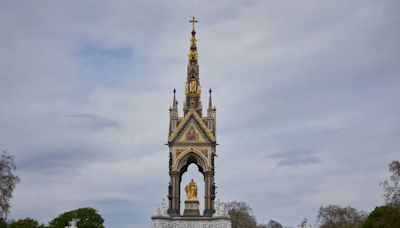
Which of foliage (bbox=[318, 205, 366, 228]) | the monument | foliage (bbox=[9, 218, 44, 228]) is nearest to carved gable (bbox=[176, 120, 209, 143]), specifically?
the monument

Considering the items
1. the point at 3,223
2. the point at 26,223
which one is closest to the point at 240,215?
the point at 26,223

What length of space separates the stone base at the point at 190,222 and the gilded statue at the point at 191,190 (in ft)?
7.02

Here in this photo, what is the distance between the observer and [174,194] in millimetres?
42562

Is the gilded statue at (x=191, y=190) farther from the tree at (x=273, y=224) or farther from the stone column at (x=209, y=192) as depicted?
the tree at (x=273, y=224)

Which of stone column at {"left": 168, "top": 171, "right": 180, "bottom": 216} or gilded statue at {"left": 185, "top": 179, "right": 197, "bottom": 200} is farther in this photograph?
gilded statue at {"left": 185, "top": 179, "right": 197, "bottom": 200}

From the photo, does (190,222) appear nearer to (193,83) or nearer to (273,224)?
(193,83)

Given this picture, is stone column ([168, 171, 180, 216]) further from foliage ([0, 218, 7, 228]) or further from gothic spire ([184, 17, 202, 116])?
foliage ([0, 218, 7, 228])

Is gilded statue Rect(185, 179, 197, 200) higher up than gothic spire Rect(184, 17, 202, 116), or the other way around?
gothic spire Rect(184, 17, 202, 116)

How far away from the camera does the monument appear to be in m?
41.4

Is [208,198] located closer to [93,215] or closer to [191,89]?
[191,89]

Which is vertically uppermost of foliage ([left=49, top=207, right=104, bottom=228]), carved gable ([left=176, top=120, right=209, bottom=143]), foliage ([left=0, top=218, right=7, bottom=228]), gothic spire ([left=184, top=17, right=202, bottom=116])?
gothic spire ([left=184, top=17, right=202, bottom=116])

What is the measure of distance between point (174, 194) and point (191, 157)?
3010 millimetres

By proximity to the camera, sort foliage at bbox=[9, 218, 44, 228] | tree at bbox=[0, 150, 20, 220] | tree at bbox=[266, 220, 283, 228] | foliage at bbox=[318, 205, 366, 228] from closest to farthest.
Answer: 1. tree at bbox=[0, 150, 20, 220]
2. foliage at bbox=[9, 218, 44, 228]
3. foliage at bbox=[318, 205, 366, 228]
4. tree at bbox=[266, 220, 283, 228]

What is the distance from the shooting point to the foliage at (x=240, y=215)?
2482 inches
